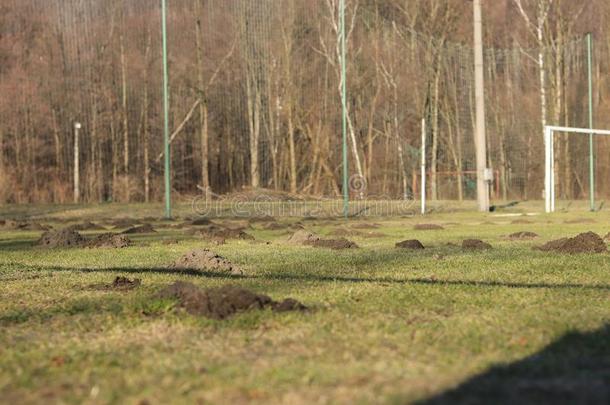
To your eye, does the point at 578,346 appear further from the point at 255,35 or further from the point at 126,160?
the point at 126,160

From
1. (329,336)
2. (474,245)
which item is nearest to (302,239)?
(474,245)

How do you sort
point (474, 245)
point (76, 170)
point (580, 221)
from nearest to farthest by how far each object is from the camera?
point (474, 245) → point (580, 221) → point (76, 170)

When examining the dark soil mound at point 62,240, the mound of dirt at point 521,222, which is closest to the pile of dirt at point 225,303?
the dark soil mound at point 62,240

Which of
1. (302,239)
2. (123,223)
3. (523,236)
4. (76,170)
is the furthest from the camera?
(76,170)

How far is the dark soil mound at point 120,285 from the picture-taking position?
8.33m

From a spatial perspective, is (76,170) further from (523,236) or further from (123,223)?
(523,236)

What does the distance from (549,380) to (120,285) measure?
15.9 feet

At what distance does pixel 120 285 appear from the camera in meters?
8.43

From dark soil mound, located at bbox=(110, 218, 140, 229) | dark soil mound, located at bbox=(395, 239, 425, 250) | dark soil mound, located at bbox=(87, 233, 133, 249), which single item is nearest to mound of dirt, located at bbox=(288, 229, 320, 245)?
dark soil mound, located at bbox=(395, 239, 425, 250)

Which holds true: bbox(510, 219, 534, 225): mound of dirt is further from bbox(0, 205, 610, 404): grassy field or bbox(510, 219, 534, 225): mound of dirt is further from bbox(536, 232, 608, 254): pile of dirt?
bbox(0, 205, 610, 404): grassy field

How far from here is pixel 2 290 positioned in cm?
841

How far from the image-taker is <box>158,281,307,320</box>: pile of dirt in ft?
21.5

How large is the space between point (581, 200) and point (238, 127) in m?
14.2

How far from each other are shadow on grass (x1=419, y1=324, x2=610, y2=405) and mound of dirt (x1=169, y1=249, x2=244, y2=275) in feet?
16.8
